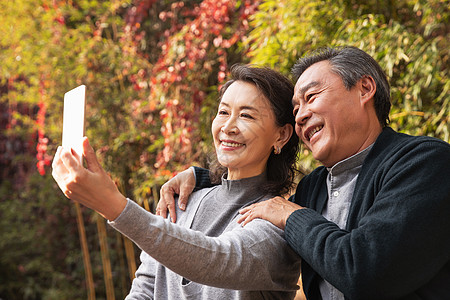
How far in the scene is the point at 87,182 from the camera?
1053 mm

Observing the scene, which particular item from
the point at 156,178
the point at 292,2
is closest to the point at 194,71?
the point at 156,178

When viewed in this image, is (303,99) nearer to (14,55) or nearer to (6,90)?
(14,55)

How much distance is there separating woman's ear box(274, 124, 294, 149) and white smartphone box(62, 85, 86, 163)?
0.72 meters

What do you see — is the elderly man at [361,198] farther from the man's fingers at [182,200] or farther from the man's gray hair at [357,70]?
the man's fingers at [182,200]

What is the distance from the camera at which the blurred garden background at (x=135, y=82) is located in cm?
271

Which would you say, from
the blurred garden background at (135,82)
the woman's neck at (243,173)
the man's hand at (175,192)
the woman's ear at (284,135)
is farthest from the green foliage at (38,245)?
the woman's ear at (284,135)

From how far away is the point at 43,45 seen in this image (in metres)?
4.84

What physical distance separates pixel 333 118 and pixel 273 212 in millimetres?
315

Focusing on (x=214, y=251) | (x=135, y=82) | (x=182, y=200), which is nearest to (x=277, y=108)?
(x=182, y=200)

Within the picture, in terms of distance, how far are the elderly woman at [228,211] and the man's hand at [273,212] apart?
0.07 ft

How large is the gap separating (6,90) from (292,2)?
4.98m

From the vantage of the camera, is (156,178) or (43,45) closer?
(156,178)

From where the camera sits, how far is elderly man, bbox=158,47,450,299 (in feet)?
3.43

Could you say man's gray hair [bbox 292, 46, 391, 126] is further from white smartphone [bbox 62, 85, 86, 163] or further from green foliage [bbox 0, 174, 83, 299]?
green foliage [bbox 0, 174, 83, 299]
